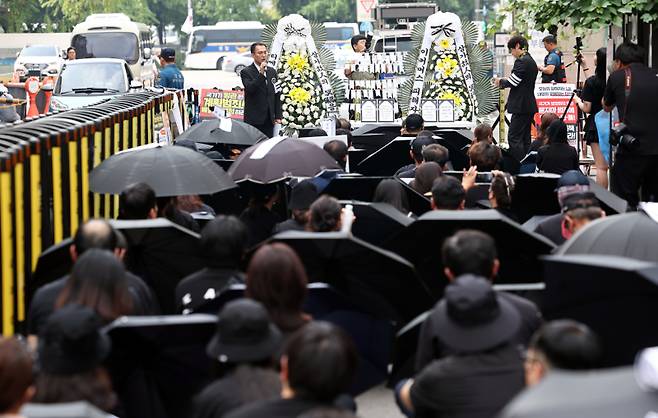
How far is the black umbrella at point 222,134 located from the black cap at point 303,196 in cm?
450

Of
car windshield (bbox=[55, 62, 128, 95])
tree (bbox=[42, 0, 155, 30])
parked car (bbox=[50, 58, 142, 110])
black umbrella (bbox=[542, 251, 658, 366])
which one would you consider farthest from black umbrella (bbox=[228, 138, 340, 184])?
tree (bbox=[42, 0, 155, 30])

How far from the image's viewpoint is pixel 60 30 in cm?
7412

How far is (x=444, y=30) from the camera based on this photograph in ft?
66.9

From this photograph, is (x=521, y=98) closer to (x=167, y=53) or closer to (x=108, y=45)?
(x=167, y=53)

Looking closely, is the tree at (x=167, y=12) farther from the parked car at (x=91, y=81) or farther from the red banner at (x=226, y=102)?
the red banner at (x=226, y=102)

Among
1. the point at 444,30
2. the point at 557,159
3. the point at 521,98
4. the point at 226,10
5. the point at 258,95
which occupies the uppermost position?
the point at 226,10

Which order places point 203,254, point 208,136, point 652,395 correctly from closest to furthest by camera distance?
point 652,395 → point 203,254 → point 208,136

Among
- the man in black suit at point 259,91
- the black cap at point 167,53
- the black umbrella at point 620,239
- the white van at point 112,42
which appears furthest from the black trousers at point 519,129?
Answer: the white van at point 112,42

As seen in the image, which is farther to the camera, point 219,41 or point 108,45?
point 219,41

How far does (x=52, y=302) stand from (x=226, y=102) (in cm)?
1816

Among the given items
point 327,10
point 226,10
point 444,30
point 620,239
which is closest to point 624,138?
point 620,239

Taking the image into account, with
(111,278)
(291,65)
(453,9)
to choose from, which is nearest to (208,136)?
(291,65)

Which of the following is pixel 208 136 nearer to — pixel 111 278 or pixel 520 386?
pixel 111 278

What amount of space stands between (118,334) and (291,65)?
577 inches
